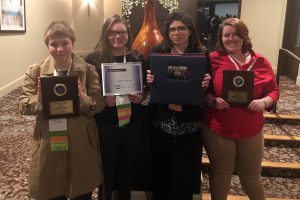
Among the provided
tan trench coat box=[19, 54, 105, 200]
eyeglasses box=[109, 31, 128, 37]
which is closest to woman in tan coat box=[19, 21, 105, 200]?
tan trench coat box=[19, 54, 105, 200]

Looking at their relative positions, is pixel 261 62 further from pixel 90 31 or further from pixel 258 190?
pixel 90 31

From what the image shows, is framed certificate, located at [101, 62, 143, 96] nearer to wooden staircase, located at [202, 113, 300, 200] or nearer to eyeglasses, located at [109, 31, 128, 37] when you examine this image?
eyeglasses, located at [109, 31, 128, 37]

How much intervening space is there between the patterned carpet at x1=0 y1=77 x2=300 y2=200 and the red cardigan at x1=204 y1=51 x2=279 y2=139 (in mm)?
1141

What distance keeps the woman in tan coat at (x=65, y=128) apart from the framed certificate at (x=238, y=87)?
2.29 ft

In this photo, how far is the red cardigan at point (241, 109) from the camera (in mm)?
1769

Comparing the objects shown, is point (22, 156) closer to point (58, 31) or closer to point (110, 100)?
point (110, 100)

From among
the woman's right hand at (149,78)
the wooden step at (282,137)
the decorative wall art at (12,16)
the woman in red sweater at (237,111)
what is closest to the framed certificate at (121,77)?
the woman's right hand at (149,78)

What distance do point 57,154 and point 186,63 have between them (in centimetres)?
82

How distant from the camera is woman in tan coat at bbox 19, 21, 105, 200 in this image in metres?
1.49

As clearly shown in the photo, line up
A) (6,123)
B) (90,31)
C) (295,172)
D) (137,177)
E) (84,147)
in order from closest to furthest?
(84,147)
(137,177)
(295,172)
(6,123)
(90,31)

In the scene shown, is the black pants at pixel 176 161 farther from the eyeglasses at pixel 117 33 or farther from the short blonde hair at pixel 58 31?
the short blonde hair at pixel 58 31

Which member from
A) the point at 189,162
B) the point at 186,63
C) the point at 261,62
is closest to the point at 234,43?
the point at 261,62

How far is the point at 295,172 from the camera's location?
2.95 metres

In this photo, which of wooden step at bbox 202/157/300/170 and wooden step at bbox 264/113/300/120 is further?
wooden step at bbox 264/113/300/120
